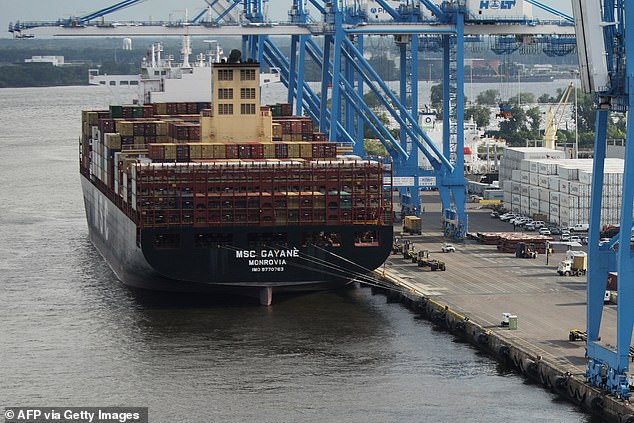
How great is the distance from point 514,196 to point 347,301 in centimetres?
2106

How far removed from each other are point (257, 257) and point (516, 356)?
35.4 feet

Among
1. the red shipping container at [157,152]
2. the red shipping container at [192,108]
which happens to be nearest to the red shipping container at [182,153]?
the red shipping container at [157,152]

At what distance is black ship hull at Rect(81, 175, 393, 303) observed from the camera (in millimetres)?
45594

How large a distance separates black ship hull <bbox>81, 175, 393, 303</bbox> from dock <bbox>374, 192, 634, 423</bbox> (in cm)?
167

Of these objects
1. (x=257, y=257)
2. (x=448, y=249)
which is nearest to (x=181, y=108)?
(x=448, y=249)

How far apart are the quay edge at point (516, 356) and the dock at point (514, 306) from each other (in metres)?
0.02

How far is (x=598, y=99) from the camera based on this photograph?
3284 centimetres

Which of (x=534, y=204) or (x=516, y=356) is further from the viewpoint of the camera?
(x=534, y=204)

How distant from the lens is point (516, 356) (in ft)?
121

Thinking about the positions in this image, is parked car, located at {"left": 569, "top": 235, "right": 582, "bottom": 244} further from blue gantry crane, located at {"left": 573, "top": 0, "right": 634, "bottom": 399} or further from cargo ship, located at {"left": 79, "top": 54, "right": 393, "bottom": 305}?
blue gantry crane, located at {"left": 573, "top": 0, "right": 634, "bottom": 399}

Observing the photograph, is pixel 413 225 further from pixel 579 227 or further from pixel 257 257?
pixel 257 257

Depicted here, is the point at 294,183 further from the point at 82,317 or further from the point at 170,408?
the point at 170,408

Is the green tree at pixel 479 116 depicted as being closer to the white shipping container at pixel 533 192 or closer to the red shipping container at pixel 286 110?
the white shipping container at pixel 533 192

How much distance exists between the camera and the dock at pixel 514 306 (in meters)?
34.7
